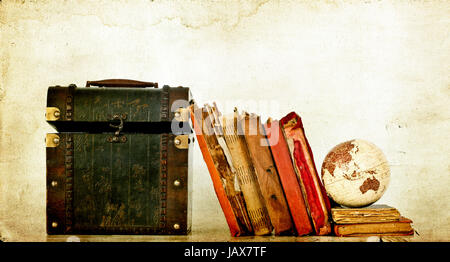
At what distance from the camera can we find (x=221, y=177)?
1.41m

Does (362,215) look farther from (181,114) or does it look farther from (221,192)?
(181,114)

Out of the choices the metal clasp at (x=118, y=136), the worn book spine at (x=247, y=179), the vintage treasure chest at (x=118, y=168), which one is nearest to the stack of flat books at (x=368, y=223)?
the worn book spine at (x=247, y=179)

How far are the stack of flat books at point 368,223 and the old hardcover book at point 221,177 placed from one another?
0.35 m

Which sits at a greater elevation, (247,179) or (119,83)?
(119,83)

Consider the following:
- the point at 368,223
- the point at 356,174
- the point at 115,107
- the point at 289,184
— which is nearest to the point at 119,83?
the point at 115,107

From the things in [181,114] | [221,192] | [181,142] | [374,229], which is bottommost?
[374,229]

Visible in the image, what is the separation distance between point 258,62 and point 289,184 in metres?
0.87

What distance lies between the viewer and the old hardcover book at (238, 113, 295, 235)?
1.39m

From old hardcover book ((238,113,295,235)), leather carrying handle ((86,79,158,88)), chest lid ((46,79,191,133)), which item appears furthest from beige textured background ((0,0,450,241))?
old hardcover book ((238,113,295,235))

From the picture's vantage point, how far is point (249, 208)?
1412mm

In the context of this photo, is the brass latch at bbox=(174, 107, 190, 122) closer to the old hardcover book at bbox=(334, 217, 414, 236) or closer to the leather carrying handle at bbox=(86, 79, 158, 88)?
the leather carrying handle at bbox=(86, 79, 158, 88)

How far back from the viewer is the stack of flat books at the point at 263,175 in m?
1.38

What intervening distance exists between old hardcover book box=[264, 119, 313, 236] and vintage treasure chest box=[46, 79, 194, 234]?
14.4 inches

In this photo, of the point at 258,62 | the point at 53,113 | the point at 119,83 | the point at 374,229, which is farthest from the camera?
the point at 258,62
